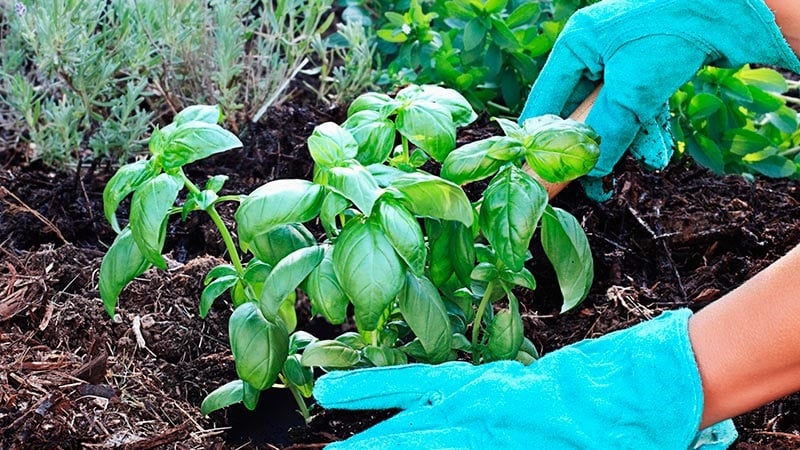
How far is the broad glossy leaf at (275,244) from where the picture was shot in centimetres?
147

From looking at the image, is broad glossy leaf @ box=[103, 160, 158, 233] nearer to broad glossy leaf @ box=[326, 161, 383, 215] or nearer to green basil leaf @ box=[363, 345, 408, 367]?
broad glossy leaf @ box=[326, 161, 383, 215]

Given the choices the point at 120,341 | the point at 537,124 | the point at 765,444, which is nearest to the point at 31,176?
the point at 120,341

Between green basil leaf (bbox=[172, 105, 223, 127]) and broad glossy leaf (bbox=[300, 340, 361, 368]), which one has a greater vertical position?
green basil leaf (bbox=[172, 105, 223, 127])

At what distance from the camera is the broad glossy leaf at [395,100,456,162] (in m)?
1.42

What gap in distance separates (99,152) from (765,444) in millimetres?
1560

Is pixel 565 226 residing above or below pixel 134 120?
above

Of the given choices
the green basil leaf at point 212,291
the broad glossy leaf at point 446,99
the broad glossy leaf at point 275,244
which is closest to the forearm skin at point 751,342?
the broad glossy leaf at point 446,99

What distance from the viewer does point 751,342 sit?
123cm

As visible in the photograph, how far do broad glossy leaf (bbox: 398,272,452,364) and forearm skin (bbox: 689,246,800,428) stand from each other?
334 mm

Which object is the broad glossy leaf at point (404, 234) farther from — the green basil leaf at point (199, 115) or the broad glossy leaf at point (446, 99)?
the green basil leaf at point (199, 115)

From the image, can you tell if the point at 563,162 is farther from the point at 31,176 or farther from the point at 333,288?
the point at 31,176

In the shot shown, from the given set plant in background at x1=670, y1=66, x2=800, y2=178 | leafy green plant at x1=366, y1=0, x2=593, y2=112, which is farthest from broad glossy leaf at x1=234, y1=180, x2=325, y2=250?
plant in background at x1=670, y1=66, x2=800, y2=178

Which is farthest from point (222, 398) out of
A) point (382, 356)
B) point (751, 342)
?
point (751, 342)

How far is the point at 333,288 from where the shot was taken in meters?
1.37
